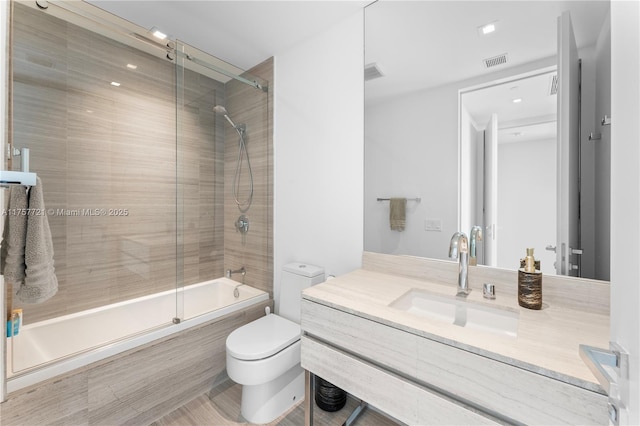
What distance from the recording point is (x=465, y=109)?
143 cm

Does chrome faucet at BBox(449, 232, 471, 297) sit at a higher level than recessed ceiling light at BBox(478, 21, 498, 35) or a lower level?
lower

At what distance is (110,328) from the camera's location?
6.00 feet

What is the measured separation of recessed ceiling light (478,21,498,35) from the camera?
132 cm

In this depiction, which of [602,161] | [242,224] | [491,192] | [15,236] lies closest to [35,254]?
[15,236]

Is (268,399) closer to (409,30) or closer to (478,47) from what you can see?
(478,47)

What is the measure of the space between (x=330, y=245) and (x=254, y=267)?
82 centimetres

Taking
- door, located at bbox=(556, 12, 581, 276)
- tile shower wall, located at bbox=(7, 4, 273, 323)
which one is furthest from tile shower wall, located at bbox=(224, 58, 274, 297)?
door, located at bbox=(556, 12, 581, 276)

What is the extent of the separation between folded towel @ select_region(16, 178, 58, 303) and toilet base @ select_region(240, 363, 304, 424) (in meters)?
1.15

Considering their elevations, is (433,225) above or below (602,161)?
below

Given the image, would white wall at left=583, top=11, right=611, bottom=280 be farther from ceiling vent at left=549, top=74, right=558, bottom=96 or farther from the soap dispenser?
the soap dispenser

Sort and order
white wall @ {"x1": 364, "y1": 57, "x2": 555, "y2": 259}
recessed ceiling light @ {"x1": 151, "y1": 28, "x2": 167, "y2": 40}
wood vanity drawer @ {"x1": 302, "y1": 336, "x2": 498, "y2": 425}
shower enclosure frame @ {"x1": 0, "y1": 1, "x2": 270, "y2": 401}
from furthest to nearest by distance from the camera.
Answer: recessed ceiling light @ {"x1": 151, "y1": 28, "x2": 167, "y2": 40} < shower enclosure frame @ {"x1": 0, "y1": 1, "x2": 270, "y2": 401} < white wall @ {"x1": 364, "y1": 57, "x2": 555, "y2": 259} < wood vanity drawer @ {"x1": 302, "y1": 336, "x2": 498, "y2": 425}

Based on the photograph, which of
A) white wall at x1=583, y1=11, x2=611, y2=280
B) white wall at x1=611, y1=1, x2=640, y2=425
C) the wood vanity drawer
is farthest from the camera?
white wall at x1=583, y1=11, x2=611, y2=280

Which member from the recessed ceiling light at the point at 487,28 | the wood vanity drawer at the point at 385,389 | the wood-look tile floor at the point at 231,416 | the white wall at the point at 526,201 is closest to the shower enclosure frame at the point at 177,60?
the wood-look tile floor at the point at 231,416

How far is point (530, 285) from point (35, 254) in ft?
6.96
